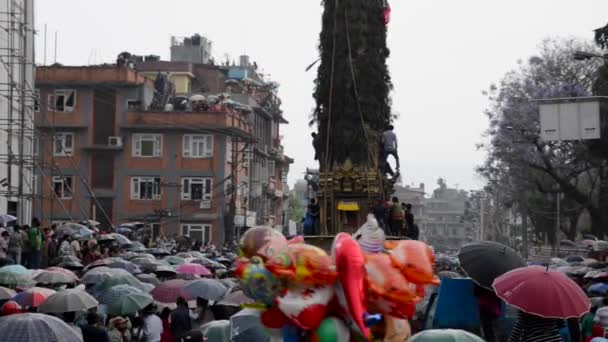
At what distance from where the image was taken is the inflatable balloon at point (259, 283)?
7.51m

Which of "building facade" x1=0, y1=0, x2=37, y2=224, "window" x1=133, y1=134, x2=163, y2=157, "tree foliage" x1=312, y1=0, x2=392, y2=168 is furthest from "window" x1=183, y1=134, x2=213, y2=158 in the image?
"tree foliage" x1=312, y1=0, x2=392, y2=168

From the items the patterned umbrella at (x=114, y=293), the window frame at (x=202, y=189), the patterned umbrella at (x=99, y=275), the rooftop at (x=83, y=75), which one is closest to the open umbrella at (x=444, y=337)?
the patterned umbrella at (x=114, y=293)

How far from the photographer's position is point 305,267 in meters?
7.36

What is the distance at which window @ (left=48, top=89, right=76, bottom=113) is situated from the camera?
63625 mm

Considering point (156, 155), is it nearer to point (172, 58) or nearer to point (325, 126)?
point (172, 58)

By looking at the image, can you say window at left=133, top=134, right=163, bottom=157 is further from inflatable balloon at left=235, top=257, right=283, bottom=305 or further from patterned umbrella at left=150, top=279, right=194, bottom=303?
inflatable balloon at left=235, top=257, right=283, bottom=305

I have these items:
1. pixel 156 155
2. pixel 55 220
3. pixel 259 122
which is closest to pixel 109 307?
pixel 55 220

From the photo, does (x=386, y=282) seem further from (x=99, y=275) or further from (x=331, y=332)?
(x=99, y=275)

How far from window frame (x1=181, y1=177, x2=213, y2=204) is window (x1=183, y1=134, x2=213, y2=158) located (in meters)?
1.25

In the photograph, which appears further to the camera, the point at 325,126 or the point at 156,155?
the point at 156,155

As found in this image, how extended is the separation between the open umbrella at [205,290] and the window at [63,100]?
48.5 m

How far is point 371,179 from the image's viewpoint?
24219 mm

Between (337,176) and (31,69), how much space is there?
16.1 metres

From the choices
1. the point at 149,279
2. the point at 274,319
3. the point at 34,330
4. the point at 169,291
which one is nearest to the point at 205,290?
the point at 169,291
